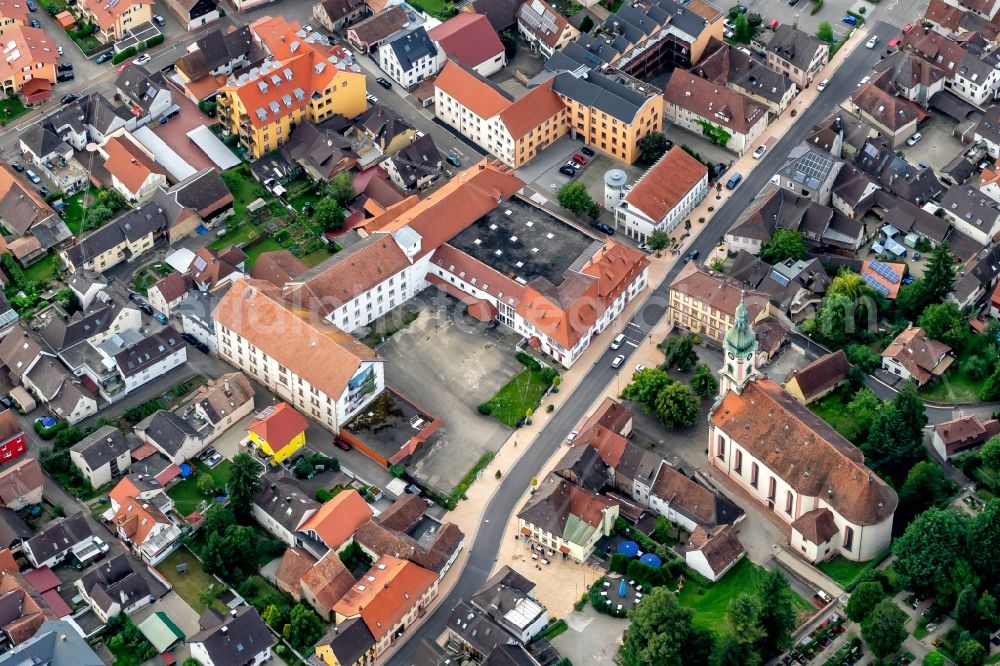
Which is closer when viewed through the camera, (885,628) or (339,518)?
(885,628)

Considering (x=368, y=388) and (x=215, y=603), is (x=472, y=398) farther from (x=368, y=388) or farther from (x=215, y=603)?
(x=215, y=603)

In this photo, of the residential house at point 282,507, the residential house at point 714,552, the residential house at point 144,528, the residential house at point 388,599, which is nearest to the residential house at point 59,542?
the residential house at point 144,528

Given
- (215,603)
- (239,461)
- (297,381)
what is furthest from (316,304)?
(215,603)

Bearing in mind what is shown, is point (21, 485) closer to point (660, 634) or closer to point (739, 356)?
point (660, 634)

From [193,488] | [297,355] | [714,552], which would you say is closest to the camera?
[714,552]

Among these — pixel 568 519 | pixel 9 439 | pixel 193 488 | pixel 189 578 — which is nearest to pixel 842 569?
pixel 568 519

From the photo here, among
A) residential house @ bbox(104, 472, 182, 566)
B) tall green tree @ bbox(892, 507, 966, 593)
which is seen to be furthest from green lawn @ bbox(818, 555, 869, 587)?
residential house @ bbox(104, 472, 182, 566)

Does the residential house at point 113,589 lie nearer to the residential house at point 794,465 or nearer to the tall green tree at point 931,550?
the residential house at point 794,465
